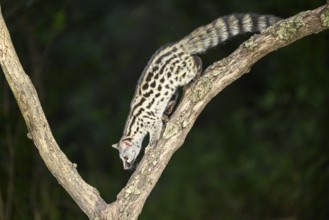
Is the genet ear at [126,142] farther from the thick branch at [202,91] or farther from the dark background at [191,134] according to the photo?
the thick branch at [202,91]

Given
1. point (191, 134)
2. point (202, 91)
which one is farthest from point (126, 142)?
point (191, 134)

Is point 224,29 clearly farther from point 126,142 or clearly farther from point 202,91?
point 126,142

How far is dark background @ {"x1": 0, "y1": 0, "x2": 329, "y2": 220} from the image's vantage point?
8.36m

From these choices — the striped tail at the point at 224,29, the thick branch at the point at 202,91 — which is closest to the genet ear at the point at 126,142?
the striped tail at the point at 224,29

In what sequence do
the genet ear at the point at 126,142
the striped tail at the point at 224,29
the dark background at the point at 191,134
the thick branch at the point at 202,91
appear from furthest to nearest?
the dark background at the point at 191,134
the genet ear at the point at 126,142
the striped tail at the point at 224,29
the thick branch at the point at 202,91

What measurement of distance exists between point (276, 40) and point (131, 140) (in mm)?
2288

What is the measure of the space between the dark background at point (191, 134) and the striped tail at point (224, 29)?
5.64 ft

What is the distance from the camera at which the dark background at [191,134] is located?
8359 millimetres

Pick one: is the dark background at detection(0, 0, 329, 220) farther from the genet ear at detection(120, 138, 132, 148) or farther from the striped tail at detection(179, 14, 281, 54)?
the striped tail at detection(179, 14, 281, 54)

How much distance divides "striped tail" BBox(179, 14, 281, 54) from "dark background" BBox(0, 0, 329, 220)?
172 cm

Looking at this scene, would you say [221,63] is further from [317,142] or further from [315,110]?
[315,110]

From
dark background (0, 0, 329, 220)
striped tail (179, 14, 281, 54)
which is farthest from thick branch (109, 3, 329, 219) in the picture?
dark background (0, 0, 329, 220)

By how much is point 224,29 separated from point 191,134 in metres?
6.50

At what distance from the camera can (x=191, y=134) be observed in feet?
41.3
